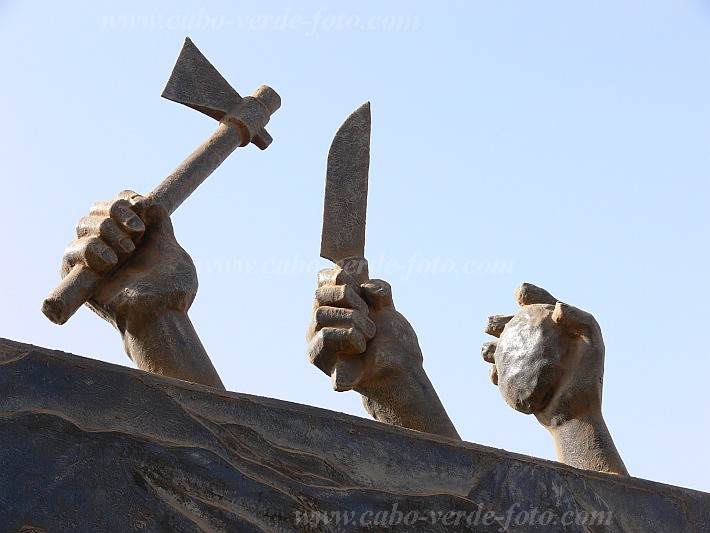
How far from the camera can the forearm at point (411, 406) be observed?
5.28 meters

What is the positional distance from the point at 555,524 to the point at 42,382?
6.72ft

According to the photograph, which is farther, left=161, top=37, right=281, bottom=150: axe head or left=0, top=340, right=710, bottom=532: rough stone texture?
left=161, top=37, right=281, bottom=150: axe head

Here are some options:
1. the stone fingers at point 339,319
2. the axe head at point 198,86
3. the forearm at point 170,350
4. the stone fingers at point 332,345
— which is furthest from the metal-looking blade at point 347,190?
the forearm at point 170,350

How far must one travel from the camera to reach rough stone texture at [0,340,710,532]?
3.85 meters

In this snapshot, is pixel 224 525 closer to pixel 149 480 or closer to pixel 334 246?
pixel 149 480

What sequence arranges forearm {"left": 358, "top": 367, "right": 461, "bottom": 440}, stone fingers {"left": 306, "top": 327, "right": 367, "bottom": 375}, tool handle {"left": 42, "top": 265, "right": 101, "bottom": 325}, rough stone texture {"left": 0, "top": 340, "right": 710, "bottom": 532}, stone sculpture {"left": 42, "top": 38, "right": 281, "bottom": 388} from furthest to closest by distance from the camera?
forearm {"left": 358, "top": 367, "right": 461, "bottom": 440}, stone fingers {"left": 306, "top": 327, "right": 367, "bottom": 375}, stone sculpture {"left": 42, "top": 38, "right": 281, "bottom": 388}, tool handle {"left": 42, "top": 265, "right": 101, "bottom": 325}, rough stone texture {"left": 0, "top": 340, "right": 710, "bottom": 532}

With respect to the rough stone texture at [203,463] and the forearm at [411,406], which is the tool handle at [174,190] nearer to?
the rough stone texture at [203,463]

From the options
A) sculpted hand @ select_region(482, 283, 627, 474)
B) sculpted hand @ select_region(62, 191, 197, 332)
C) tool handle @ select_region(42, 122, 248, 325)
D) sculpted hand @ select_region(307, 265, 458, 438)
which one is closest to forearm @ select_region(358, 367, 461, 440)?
sculpted hand @ select_region(307, 265, 458, 438)

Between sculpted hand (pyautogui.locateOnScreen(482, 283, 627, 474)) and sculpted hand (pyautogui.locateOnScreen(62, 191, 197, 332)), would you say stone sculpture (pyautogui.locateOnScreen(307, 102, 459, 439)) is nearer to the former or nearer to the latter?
sculpted hand (pyautogui.locateOnScreen(482, 283, 627, 474))

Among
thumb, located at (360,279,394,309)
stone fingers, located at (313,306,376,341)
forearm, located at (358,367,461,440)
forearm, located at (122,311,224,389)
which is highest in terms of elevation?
thumb, located at (360,279,394,309)

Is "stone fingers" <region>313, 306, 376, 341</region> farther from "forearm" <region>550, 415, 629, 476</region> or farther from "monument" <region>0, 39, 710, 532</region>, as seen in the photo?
"forearm" <region>550, 415, 629, 476</region>

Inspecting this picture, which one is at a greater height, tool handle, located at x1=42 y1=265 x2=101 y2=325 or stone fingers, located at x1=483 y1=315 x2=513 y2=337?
stone fingers, located at x1=483 y1=315 x2=513 y2=337

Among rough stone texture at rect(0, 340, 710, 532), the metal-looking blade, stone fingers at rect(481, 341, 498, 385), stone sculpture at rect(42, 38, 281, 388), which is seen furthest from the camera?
stone fingers at rect(481, 341, 498, 385)

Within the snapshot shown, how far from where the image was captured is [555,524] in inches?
183
